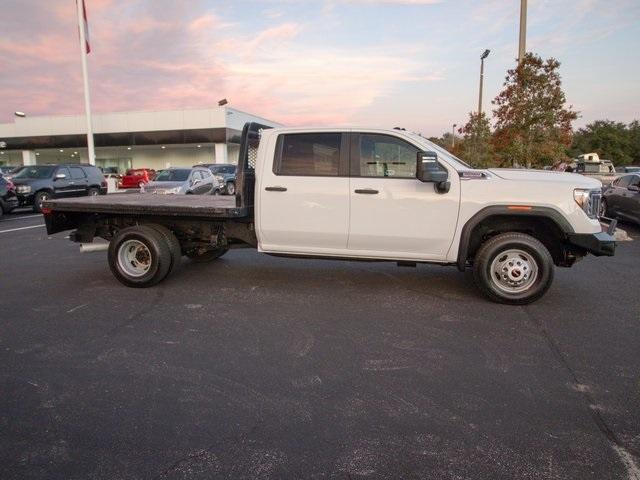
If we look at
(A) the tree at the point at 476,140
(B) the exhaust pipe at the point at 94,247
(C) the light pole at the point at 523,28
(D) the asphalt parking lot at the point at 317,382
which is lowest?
(D) the asphalt parking lot at the point at 317,382

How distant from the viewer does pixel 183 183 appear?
16.5 m

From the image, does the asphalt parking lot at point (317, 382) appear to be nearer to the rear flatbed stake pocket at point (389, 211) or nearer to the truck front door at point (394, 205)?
the rear flatbed stake pocket at point (389, 211)

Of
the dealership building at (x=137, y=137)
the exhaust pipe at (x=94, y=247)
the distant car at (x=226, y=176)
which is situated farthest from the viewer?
the dealership building at (x=137, y=137)

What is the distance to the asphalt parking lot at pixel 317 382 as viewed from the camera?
105 inches

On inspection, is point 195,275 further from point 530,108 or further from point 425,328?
point 530,108

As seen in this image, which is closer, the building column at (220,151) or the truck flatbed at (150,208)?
the truck flatbed at (150,208)

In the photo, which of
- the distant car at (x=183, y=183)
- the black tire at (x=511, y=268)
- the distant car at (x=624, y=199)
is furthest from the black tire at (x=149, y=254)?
the distant car at (x=624, y=199)

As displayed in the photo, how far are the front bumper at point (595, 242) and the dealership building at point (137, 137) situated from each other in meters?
45.2

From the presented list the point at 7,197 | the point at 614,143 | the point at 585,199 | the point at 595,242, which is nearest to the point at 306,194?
the point at 585,199

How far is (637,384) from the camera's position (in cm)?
355

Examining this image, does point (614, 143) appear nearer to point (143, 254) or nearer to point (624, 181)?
point (624, 181)

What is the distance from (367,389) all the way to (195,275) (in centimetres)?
415

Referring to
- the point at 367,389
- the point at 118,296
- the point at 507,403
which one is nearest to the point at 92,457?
the point at 367,389

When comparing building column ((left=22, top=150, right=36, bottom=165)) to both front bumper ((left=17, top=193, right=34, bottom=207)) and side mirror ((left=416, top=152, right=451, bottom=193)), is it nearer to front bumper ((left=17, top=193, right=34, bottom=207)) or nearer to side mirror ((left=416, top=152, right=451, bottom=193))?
front bumper ((left=17, top=193, right=34, bottom=207))
